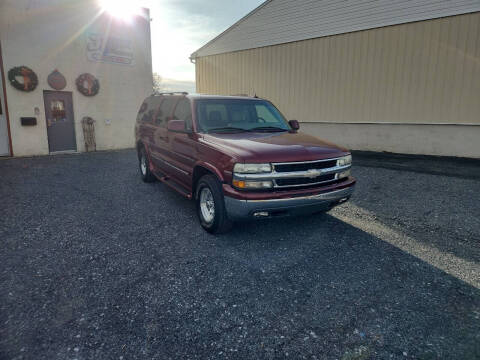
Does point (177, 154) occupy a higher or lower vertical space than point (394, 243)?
higher

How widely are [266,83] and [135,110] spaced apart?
6542mm

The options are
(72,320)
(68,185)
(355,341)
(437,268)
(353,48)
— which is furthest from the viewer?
(353,48)

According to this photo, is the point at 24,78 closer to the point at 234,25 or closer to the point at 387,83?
the point at 234,25

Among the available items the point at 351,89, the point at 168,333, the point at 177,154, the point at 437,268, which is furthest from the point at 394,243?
the point at 351,89

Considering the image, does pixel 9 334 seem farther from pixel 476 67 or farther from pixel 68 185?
pixel 476 67

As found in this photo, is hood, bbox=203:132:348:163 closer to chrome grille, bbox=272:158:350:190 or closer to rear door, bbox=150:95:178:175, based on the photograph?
chrome grille, bbox=272:158:350:190

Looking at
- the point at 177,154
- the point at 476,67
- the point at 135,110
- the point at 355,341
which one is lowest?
the point at 355,341

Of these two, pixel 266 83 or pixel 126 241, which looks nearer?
pixel 126 241

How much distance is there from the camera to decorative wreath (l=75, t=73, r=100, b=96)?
1271 cm

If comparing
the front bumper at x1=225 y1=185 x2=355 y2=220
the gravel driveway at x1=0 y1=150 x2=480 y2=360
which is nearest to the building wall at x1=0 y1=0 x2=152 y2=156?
the gravel driveway at x1=0 y1=150 x2=480 y2=360

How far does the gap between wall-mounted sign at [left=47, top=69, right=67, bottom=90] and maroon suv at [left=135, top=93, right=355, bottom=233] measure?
340 inches

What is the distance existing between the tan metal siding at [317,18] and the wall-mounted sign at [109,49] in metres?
5.42

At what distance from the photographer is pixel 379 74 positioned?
1198cm

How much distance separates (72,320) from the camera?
2.72m
